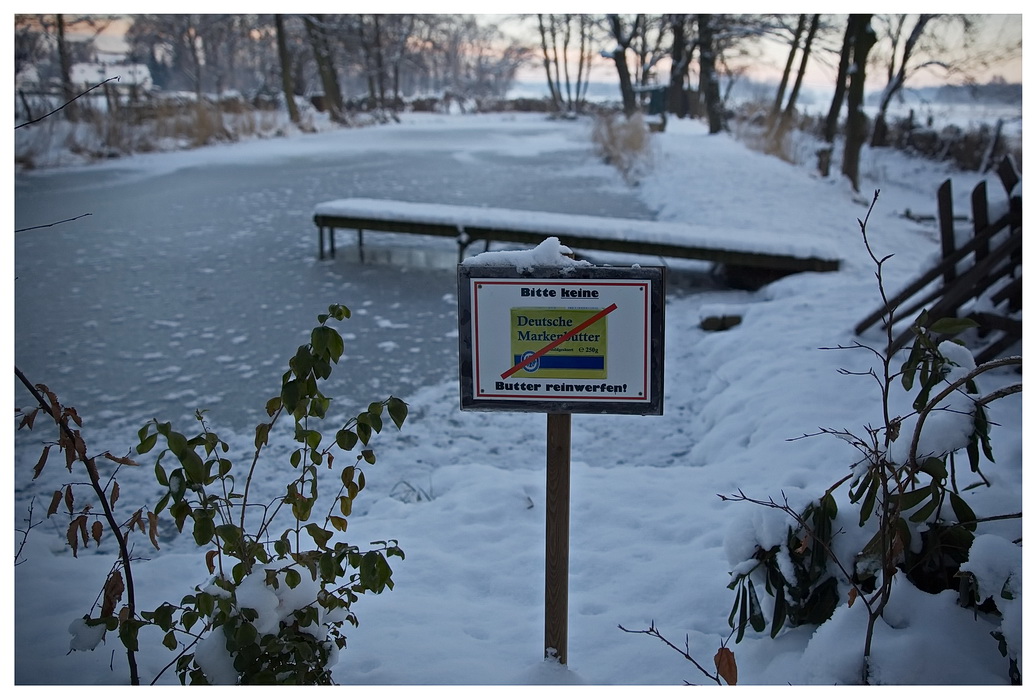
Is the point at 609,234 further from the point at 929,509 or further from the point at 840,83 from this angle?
the point at 840,83

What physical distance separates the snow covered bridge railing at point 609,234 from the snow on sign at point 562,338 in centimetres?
433

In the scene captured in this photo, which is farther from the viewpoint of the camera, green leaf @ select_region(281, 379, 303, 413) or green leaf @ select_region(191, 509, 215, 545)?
green leaf @ select_region(281, 379, 303, 413)

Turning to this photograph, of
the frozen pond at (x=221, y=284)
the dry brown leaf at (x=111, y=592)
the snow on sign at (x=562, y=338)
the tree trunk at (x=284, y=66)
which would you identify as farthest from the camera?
the tree trunk at (x=284, y=66)

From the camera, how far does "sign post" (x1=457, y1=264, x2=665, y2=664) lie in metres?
1.65

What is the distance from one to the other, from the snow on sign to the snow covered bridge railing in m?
4.33

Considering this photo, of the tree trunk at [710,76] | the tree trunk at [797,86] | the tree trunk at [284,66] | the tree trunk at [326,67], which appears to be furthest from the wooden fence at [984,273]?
the tree trunk at [326,67]

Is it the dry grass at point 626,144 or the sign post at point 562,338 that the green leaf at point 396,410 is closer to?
the sign post at point 562,338

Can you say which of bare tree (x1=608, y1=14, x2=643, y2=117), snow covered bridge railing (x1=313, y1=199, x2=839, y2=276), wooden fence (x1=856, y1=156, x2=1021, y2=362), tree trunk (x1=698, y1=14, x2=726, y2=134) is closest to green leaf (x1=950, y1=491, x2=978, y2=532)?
wooden fence (x1=856, y1=156, x2=1021, y2=362)

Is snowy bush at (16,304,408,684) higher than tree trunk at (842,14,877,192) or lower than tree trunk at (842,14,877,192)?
lower

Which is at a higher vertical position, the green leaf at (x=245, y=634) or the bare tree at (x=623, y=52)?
the bare tree at (x=623, y=52)

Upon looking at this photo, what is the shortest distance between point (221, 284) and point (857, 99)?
970 centimetres

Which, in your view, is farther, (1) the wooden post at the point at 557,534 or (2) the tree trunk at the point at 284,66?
(2) the tree trunk at the point at 284,66

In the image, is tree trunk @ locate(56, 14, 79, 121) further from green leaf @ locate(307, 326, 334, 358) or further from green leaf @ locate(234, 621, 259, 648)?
green leaf @ locate(234, 621, 259, 648)

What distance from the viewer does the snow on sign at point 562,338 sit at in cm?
165
